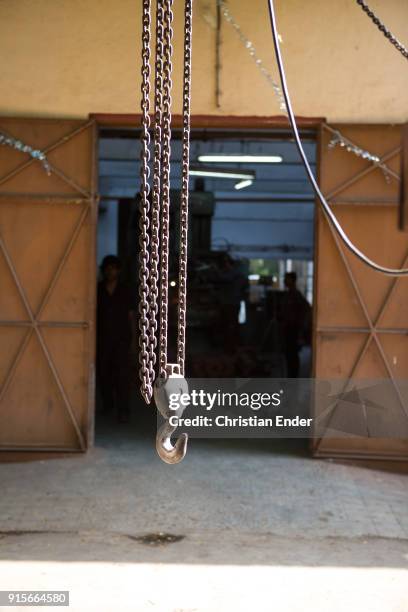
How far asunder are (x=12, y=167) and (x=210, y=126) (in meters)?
2.04

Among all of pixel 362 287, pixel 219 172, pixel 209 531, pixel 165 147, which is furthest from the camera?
pixel 219 172

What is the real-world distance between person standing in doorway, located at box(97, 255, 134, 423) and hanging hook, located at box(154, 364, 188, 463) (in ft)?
22.0

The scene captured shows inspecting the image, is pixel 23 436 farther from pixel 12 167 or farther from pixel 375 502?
pixel 375 502

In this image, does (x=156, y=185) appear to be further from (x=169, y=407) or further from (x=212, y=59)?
(x=212, y=59)

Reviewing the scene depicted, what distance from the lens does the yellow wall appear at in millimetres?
7965

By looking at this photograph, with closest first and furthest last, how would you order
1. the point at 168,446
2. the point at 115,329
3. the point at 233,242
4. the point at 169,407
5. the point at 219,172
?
the point at 169,407 → the point at 168,446 → the point at 115,329 → the point at 219,172 → the point at 233,242

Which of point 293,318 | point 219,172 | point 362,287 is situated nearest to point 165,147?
point 362,287

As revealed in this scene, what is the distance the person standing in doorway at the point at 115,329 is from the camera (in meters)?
9.77

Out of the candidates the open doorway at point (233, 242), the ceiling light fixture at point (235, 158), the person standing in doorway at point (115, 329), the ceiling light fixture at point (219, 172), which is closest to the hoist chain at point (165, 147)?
the open doorway at point (233, 242)

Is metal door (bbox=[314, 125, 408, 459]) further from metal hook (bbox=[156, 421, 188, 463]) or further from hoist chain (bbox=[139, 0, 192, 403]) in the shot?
metal hook (bbox=[156, 421, 188, 463])

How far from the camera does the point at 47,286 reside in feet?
27.0

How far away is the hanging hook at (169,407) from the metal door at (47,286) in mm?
5298

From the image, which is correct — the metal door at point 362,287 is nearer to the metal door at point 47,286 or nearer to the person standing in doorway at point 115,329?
the metal door at point 47,286

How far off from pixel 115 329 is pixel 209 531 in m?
4.02
